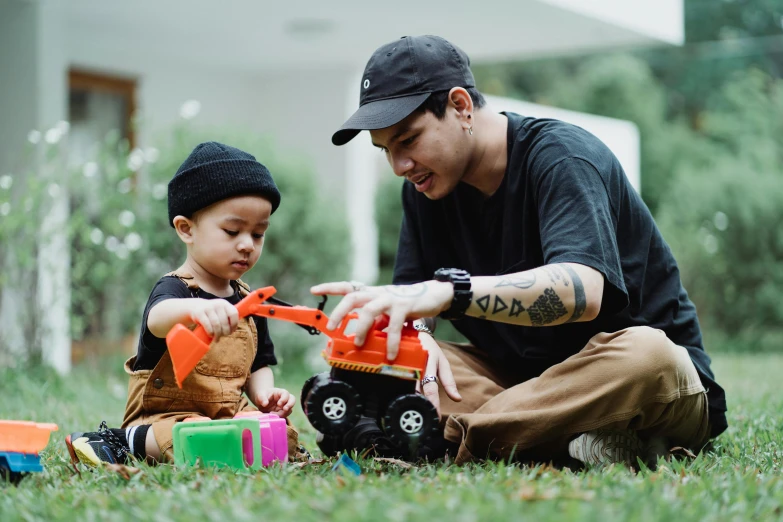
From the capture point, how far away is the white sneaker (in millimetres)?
3107

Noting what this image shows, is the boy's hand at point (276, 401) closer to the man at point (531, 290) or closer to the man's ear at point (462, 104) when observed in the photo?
the man at point (531, 290)

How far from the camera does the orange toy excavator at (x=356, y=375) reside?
2826 mm

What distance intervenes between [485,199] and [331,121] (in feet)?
24.9

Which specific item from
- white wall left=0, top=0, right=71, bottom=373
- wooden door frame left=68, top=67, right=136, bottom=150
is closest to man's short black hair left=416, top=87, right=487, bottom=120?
white wall left=0, top=0, right=71, bottom=373

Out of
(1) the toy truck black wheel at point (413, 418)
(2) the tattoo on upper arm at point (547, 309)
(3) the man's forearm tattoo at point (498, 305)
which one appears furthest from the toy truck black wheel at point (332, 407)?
(2) the tattoo on upper arm at point (547, 309)

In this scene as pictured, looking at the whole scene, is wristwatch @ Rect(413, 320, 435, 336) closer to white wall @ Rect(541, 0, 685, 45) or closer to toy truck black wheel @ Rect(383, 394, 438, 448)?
toy truck black wheel @ Rect(383, 394, 438, 448)

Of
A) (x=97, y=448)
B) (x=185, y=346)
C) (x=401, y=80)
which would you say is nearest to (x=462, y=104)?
(x=401, y=80)

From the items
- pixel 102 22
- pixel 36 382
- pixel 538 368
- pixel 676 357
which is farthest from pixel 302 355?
pixel 676 357

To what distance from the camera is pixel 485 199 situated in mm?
3672

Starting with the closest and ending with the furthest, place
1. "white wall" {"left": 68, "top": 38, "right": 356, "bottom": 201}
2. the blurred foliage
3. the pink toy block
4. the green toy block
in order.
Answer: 1. the green toy block
2. the pink toy block
3. the blurred foliage
4. "white wall" {"left": 68, "top": 38, "right": 356, "bottom": 201}

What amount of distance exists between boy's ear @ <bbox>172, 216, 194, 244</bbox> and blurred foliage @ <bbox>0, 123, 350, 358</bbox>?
3873 mm

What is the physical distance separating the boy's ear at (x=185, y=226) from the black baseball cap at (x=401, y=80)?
61 cm

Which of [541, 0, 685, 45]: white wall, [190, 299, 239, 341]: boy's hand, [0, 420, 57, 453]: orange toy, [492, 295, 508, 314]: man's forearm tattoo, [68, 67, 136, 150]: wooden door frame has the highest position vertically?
[541, 0, 685, 45]: white wall

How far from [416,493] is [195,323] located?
1131 millimetres
